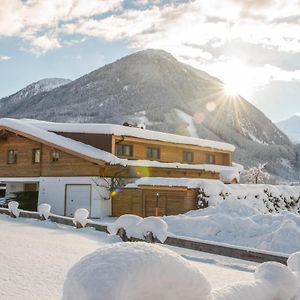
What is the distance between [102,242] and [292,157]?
5065 inches

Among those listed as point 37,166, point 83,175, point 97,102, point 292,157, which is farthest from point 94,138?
point 97,102

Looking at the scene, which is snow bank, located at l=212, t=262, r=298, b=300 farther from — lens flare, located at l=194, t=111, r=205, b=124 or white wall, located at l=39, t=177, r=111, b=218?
lens flare, located at l=194, t=111, r=205, b=124

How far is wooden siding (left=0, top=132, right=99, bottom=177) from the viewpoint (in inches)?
1094

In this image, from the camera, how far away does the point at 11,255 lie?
31.9ft

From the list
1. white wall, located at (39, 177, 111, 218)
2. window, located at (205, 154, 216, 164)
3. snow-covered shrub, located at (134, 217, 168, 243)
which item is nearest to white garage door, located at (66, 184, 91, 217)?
white wall, located at (39, 177, 111, 218)

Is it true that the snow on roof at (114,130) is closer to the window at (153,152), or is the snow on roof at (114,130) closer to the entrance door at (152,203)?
the window at (153,152)

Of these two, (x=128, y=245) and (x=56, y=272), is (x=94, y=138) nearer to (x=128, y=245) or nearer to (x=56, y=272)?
(x=56, y=272)

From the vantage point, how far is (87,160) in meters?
27.4

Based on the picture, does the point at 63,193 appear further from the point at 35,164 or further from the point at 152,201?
the point at 152,201

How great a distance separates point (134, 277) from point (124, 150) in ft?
84.0

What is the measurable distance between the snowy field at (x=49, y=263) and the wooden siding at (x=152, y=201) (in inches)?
382

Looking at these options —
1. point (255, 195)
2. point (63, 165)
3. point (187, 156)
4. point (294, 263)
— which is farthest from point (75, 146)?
point (294, 263)

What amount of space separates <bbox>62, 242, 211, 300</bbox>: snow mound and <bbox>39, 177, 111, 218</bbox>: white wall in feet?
76.4

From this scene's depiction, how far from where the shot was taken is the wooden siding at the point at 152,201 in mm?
24250
